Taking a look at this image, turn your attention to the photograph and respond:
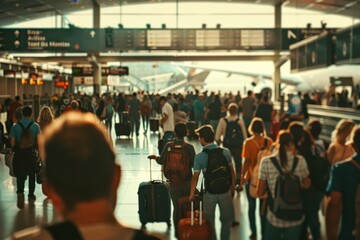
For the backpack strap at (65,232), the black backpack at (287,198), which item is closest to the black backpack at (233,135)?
the black backpack at (287,198)

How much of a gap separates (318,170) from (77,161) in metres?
5.52

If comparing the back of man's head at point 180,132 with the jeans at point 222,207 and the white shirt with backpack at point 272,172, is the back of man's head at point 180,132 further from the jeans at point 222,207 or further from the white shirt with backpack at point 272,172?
the white shirt with backpack at point 272,172

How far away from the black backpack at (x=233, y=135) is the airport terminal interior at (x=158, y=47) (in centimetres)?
95

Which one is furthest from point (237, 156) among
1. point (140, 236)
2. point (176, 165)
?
point (140, 236)

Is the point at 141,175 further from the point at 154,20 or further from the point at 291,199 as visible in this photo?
the point at 154,20

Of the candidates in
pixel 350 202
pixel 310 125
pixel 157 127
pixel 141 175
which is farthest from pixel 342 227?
pixel 157 127

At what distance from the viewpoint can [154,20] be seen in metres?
36.2

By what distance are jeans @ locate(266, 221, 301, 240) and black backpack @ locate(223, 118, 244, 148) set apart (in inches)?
230

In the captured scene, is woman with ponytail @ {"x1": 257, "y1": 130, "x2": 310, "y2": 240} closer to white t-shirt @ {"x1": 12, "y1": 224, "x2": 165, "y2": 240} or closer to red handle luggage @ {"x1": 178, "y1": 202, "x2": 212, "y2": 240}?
red handle luggage @ {"x1": 178, "y1": 202, "x2": 212, "y2": 240}

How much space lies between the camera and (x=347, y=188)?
18.6 feet

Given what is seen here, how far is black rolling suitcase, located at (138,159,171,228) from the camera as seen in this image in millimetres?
8844

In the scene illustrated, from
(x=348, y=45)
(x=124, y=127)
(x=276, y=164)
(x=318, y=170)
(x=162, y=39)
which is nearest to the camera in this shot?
(x=276, y=164)

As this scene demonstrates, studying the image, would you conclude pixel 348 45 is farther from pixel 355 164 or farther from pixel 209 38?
pixel 209 38

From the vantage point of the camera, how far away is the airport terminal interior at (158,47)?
12.2m
